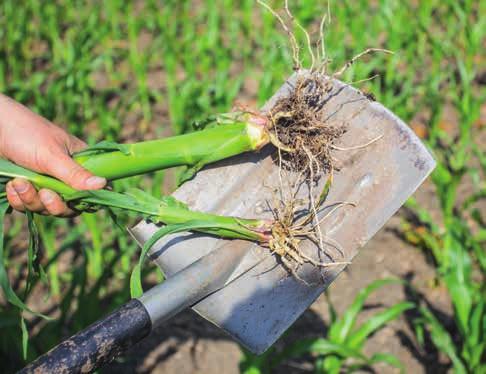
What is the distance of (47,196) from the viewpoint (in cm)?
203

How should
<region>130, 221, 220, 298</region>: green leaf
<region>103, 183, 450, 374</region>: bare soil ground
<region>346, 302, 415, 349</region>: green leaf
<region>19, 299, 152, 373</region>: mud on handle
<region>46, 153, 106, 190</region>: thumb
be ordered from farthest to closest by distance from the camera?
1. <region>103, 183, 450, 374</region>: bare soil ground
2. <region>346, 302, 415, 349</region>: green leaf
3. <region>46, 153, 106, 190</region>: thumb
4. <region>130, 221, 220, 298</region>: green leaf
5. <region>19, 299, 152, 373</region>: mud on handle

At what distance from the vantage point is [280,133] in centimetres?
211

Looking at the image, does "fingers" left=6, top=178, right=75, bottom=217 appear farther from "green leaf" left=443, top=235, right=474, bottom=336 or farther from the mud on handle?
"green leaf" left=443, top=235, right=474, bottom=336

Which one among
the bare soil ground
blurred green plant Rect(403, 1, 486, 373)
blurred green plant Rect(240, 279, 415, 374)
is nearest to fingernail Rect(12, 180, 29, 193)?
blurred green plant Rect(240, 279, 415, 374)

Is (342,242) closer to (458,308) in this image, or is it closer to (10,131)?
(458,308)

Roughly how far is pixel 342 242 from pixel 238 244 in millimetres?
306

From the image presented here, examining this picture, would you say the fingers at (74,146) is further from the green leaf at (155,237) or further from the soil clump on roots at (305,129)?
the soil clump on roots at (305,129)

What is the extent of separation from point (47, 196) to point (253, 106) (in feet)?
7.73

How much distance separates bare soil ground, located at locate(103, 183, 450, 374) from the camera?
111 inches

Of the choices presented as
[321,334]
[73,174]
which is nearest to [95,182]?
[73,174]

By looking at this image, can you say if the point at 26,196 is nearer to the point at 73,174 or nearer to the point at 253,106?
the point at 73,174

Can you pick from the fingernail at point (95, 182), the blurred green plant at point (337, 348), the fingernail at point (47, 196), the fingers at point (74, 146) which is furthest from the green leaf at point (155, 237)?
the blurred green plant at point (337, 348)

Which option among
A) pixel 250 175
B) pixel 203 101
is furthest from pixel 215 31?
pixel 250 175

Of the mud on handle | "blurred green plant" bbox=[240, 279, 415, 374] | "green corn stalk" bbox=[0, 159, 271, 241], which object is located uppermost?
"green corn stalk" bbox=[0, 159, 271, 241]
